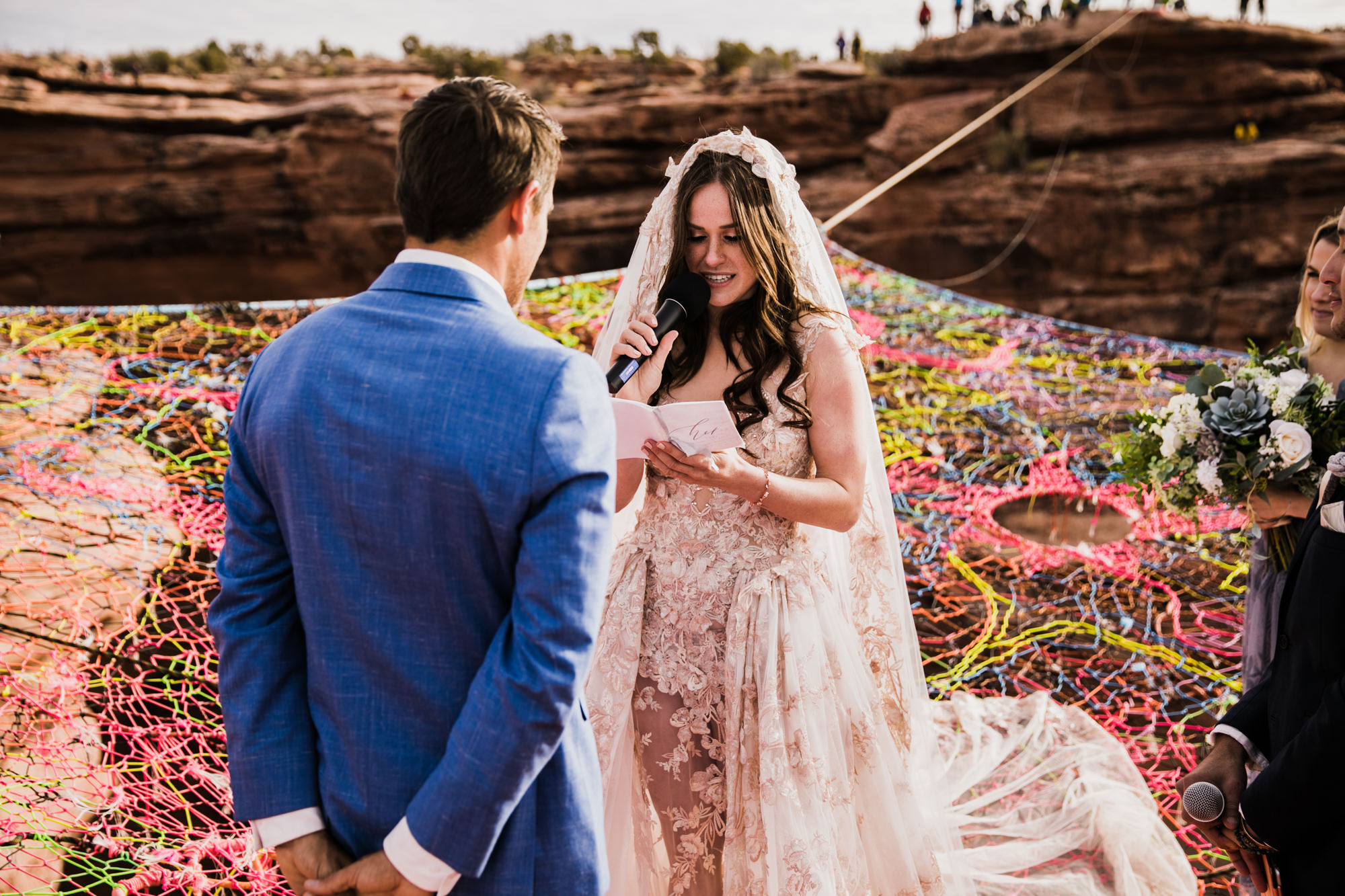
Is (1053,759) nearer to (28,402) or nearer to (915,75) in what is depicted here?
(28,402)

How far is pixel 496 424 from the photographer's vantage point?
1.07 meters

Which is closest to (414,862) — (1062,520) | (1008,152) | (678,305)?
(678,305)

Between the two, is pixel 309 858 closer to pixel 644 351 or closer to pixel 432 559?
pixel 432 559

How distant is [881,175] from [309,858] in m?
15.3

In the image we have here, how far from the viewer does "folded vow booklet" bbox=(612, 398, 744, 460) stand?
159 centimetres

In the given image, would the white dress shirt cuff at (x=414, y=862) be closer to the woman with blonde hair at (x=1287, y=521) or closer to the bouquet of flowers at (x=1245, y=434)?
the bouquet of flowers at (x=1245, y=434)

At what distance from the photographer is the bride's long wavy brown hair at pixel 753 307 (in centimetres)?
210

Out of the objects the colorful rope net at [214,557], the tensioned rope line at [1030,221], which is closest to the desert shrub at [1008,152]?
the tensioned rope line at [1030,221]

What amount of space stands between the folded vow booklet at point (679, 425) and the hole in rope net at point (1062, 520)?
396cm

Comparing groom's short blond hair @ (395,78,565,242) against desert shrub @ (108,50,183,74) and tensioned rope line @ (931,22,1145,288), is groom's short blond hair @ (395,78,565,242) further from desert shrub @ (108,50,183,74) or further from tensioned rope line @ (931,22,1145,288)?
desert shrub @ (108,50,183,74)

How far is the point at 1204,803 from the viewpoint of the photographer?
1.65 metres

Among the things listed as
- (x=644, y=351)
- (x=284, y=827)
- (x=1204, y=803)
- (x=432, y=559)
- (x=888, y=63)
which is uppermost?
(x=888, y=63)

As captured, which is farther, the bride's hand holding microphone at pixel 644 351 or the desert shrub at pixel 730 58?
the desert shrub at pixel 730 58

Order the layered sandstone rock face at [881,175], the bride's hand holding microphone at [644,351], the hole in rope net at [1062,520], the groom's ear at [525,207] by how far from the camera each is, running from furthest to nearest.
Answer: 1. the layered sandstone rock face at [881,175]
2. the hole in rope net at [1062,520]
3. the bride's hand holding microphone at [644,351]
4. the groom's ear at [525,207]
